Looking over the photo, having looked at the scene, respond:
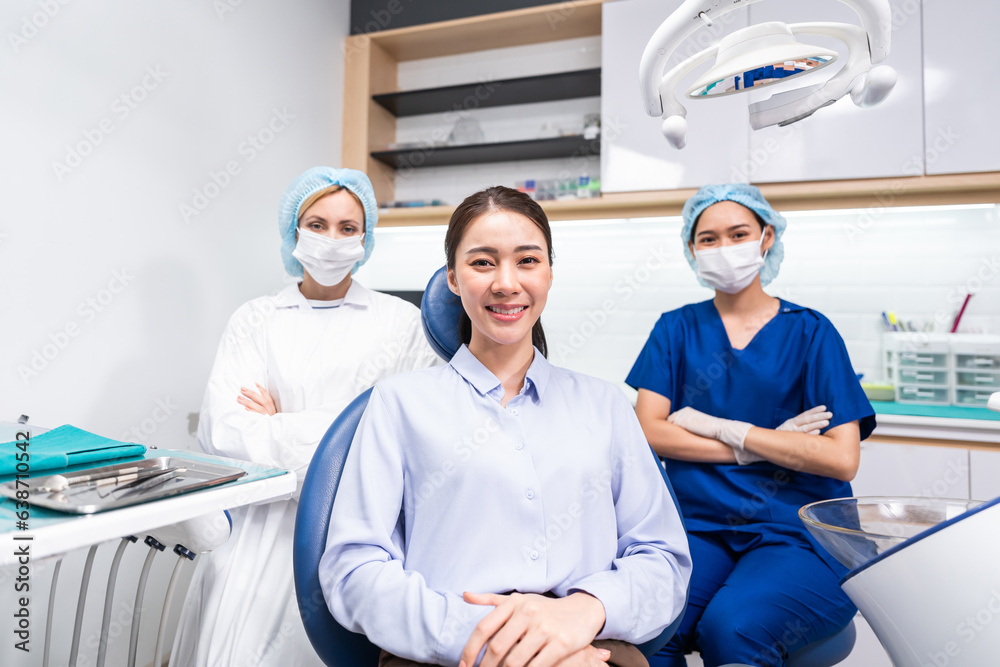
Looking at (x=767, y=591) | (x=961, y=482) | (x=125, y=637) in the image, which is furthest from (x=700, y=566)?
(x=125, y=637)

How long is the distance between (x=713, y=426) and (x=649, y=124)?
1.49 m

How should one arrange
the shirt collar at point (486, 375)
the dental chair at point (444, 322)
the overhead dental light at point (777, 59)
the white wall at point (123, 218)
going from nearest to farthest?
the overhead dental light at point (777, 59)
the shirt collar at point (486, 375)
the dental chair at point (444, 322)
the white wall at point (123, 218)

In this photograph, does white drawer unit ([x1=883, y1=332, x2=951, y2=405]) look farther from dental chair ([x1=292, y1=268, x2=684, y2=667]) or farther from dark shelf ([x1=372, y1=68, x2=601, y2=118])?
dental chair ([x1=292, y1=268, x2=684, y2=667])

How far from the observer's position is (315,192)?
5.42 ft

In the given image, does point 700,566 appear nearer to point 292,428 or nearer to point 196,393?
point 292,428

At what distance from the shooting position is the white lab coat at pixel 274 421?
129cm

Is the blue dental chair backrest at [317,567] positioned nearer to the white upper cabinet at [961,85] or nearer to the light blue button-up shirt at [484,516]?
the light blue button-up shirt at [484,516]

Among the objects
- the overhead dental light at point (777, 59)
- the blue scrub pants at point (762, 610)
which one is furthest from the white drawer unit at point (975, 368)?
the overhead dental light at point (777, 59)

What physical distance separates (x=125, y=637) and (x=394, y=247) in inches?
81.2

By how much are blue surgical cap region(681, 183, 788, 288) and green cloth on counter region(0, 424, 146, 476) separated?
4.69ft

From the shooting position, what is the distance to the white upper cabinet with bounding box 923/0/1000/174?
2145mm

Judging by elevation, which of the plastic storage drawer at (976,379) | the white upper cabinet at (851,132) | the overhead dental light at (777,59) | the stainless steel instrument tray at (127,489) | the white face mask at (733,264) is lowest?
the stainless steel instrument tray at (127,489)

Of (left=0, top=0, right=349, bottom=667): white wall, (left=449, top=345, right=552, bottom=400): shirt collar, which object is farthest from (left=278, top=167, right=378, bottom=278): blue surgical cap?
(left=449, top=345, right=552, bottom=400): shirt collar

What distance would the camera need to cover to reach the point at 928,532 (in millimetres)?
655
